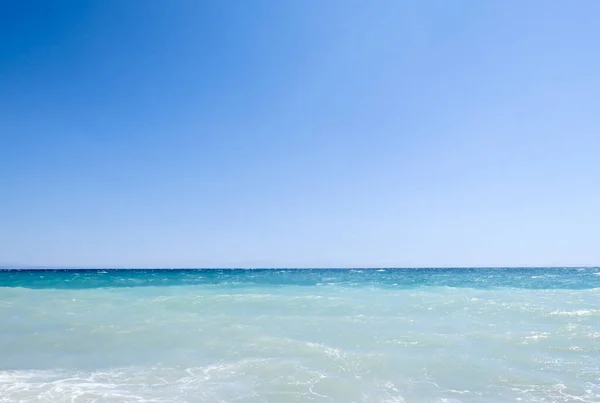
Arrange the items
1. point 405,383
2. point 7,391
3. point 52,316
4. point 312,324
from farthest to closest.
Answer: point 52,316 < point 312,324 < point 405,383 < point 7,391

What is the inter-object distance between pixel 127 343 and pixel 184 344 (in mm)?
1497

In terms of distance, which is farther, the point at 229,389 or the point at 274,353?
the point at 274,353

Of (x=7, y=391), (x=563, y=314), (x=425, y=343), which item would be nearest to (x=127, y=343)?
(x=7, y=391)

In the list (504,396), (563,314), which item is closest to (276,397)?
(504,396)

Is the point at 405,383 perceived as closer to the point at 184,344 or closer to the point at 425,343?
the point at 425,343

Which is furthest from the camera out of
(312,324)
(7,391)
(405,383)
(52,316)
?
(52,316)

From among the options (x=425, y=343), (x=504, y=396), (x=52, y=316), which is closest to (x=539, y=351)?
(x=425, y=343)

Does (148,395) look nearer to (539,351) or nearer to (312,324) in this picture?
(312,324)

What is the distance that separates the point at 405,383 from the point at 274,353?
3.18 meters

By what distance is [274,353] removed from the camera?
8.82 metres

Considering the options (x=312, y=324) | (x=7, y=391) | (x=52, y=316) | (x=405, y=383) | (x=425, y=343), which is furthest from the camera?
(x=52, y=316)

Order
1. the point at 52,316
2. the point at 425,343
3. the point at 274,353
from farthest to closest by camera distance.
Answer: the point at 52,316, the point at 425,343, the point at 274,353

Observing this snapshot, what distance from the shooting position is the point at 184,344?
9711mm

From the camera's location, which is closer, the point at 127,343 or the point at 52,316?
the point at 127,343
